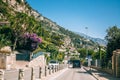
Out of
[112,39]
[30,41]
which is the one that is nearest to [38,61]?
[30,41]

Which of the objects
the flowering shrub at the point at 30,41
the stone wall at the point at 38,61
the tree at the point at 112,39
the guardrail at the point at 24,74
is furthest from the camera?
the flowering shrub at the point at 30,41

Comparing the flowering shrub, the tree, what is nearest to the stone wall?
the flowering shrub

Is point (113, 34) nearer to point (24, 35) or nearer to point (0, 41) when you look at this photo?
point (0, 41)

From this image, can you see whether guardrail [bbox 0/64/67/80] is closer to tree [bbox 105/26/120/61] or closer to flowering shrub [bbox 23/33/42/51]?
tree [bbox 105/26/120/61]

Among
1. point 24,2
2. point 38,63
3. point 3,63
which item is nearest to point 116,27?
point 3,63

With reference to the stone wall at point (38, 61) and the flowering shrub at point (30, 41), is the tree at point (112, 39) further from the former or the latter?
the flowering shrub at point (30, 41)

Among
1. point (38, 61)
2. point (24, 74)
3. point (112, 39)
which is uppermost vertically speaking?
point (112, 39)

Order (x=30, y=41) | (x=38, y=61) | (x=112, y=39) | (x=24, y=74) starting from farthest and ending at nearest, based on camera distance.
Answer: (x=30, y=41)
(x=38, y=61)
(x=112, y=39)
(x=24, y=74)

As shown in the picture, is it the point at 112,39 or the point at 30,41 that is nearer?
the point at 112,39

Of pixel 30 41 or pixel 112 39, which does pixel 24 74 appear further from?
pixel 30 41

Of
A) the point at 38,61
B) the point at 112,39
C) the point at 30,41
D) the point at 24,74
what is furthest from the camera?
the point at 30,41

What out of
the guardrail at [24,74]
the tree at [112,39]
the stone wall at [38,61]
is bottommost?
the guardrail at [24,74]

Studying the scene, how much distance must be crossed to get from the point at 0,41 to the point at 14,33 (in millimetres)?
14460

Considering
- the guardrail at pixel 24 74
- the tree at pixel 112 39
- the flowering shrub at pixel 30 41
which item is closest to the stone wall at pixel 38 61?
the flowering shrub at pixel 30 41
